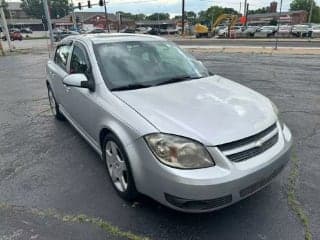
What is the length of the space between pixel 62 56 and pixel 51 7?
122m

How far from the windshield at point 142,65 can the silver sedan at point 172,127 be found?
0.01m

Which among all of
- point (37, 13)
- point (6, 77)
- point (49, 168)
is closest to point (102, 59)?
point (49, 168)

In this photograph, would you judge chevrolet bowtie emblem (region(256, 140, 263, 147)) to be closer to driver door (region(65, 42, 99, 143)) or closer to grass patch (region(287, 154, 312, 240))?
grass patch (region(287, 154, 312, 240))

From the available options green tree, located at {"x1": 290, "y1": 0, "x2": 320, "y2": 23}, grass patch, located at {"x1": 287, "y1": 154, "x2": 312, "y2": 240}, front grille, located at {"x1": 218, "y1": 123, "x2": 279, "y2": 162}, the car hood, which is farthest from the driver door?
green tree, located at {"x1": 290, "y1": 0, "x2": 320, "y2": 23}

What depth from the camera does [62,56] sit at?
4895 mm

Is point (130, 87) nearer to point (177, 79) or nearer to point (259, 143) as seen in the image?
point (177, 79)

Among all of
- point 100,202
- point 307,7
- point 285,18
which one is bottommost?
point 285,18

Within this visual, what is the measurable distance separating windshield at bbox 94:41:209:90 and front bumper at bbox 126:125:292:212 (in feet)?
3.28

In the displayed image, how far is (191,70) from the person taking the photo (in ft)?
12.7

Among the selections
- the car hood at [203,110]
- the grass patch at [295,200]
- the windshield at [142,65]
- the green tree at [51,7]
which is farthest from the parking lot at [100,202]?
the green tree at [51,7]

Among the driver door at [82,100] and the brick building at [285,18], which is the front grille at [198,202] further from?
the brick building at [285,18]

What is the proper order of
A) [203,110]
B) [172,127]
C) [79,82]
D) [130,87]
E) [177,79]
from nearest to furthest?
[172,127], [203,110], [130,87], [79,82], [177,79]

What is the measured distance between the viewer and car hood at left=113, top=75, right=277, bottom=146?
244cm

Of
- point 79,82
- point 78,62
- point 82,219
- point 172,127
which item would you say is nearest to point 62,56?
point 78,62
